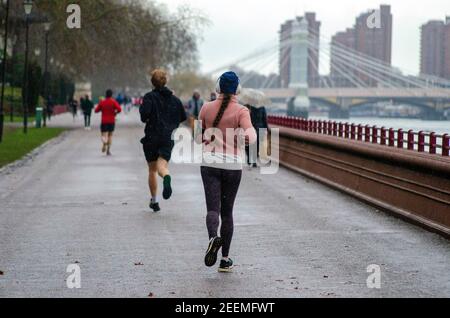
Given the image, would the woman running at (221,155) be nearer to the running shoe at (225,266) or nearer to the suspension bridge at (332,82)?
the running shoe at (225,266)

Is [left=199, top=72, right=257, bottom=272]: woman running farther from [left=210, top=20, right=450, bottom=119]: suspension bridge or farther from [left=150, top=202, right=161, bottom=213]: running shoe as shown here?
[left=210, top=20, right=450, bottom=119]: suspension bridge

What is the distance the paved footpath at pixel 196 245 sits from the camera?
28.7 ft

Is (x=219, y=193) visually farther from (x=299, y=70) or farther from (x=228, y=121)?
(x=299, y=70)

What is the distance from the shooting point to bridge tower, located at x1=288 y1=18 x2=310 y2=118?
80.4 m

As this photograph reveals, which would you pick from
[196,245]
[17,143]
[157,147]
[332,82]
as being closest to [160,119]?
[157,147]

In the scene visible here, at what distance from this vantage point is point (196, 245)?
11398 mm

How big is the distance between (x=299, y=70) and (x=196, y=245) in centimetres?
7890

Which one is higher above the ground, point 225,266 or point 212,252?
point 212,252

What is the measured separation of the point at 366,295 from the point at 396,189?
6231mm

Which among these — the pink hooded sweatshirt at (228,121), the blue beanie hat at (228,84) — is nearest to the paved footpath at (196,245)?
the pink hooded sweatshirt at (228,121)

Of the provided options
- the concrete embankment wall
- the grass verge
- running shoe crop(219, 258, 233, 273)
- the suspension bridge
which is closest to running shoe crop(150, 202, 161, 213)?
the concrete embankment wall

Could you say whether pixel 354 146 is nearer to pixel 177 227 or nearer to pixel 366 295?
pixel 177 227

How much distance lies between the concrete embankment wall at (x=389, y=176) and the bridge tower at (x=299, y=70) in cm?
5809
